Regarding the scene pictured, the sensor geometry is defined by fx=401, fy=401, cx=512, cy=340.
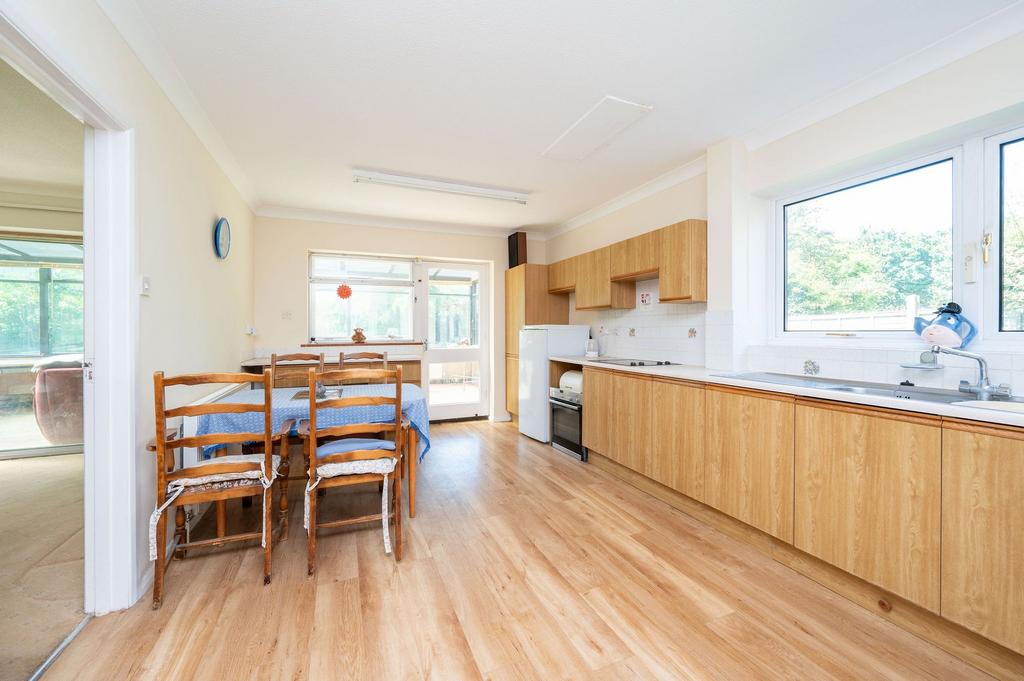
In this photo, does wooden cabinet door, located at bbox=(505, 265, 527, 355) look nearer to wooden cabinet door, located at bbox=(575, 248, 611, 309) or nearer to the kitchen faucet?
wooden cabinet door, located at bbox=(575, 248, 611, 309)

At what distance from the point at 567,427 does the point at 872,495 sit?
8.18 ft

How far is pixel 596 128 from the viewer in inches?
106

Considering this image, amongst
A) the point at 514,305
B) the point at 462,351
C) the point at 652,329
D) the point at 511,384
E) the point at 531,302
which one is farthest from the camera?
the point at 462,351

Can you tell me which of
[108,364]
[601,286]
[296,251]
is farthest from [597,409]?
[296,251]

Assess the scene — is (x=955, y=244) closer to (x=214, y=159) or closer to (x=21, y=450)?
(x=214, y=159)

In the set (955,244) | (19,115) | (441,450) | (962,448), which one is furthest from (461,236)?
(962,448)

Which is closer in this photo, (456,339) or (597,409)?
(597,409)

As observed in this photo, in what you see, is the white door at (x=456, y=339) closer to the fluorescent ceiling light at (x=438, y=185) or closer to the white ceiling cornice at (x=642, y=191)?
the white ceiling cornice at (x=642, y=191)

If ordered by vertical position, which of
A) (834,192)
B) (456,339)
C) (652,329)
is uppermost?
(834,192)

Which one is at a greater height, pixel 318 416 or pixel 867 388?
pixel 867 388

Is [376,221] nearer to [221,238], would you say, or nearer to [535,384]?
[221,238]

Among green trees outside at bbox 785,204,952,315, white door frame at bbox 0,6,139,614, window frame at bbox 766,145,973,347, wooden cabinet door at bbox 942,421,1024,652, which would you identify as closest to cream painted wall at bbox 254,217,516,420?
white door frame at bbox 0,6,139,614

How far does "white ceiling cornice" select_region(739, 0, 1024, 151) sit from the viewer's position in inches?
67.7

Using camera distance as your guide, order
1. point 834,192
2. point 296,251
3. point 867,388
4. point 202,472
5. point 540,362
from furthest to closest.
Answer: point 296,251, point 540,362, point 834,192, point 867,388, point 202,472
